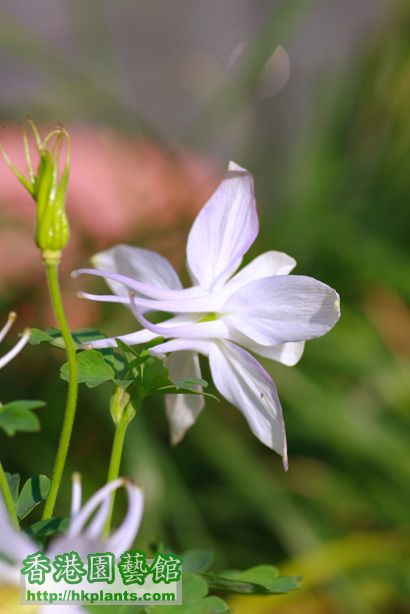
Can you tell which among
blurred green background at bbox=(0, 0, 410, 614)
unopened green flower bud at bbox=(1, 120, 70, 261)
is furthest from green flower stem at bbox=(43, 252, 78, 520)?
blurred green background at bbox=(0, 0, 410, 614)

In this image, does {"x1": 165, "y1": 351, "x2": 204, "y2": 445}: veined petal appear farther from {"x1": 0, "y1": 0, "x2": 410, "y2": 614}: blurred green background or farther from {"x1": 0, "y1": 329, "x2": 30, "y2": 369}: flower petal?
{"x1": 0, "y1": 0, "x2": 410, "y2": 614}: blurred green background

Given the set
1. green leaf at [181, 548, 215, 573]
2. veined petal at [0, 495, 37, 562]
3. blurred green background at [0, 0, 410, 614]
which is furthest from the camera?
blurred green background at [0, 0, 410, 614]

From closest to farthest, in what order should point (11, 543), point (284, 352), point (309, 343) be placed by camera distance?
point (11, 543), point (284, 352), point (309, 343)

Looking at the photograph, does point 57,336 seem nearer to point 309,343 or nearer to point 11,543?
point 11,543

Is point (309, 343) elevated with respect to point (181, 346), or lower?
lower

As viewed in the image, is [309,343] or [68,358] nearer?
[68,358]

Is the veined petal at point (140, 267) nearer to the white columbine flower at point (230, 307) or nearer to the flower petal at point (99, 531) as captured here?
the white columbine flower at point (230, 307)

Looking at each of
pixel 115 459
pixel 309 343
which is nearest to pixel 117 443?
pixel 115 459

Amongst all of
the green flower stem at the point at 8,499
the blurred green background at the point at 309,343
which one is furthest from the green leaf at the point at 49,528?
the blurred green background at the point at 309,343
